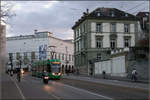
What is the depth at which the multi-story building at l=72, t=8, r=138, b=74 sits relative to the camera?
230 feet

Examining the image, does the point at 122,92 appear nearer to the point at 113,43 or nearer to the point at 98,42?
the point at 98,42

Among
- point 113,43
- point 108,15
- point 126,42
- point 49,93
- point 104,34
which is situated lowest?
point 49,93

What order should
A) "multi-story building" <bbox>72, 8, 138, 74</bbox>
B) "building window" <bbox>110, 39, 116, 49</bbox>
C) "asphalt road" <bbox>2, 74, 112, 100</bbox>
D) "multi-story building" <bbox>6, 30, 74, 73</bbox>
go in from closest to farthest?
"asphalt road" <bbox>2, 74, 112, 100</bbox> < "multi-story building" <bbox>72, 8, 138, 74</bbox> < "building window" <bbox>110, 39, 116, 49</bbox> < "multi-story building" <bbox>6, 30, 74, 73</bbox>

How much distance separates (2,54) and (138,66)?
30.9m

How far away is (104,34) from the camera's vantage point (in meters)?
71.6

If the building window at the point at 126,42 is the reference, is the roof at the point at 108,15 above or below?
above

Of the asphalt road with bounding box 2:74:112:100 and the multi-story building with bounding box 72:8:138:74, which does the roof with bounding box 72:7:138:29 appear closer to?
the multi-story building with bounding box 72:8:138:74

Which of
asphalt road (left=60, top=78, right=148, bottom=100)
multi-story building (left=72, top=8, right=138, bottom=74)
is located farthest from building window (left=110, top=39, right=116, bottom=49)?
asphalt road (left=60, top=78, right=148, bottom=100)

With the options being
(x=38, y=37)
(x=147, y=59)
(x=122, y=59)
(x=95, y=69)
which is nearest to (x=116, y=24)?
(x=95, y=69)

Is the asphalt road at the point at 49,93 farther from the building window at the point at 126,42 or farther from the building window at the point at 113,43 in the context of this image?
the building window at the point at 126,42

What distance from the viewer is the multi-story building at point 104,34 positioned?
70250mm

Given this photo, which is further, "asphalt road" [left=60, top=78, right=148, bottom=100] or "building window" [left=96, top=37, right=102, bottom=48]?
"building window" [left=96, top=37, right=102, bottom=48]

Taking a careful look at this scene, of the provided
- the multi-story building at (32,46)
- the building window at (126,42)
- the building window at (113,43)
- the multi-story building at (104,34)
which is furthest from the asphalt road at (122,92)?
the multi-story building at (32,46)

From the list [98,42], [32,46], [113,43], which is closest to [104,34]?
[98,42]
